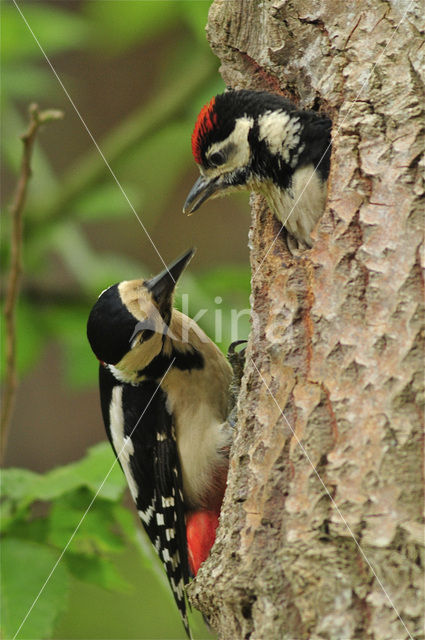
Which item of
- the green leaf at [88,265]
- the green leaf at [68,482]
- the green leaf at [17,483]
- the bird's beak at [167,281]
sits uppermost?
→ the green leaf at [88,265]

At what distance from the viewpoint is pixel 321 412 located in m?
1.59

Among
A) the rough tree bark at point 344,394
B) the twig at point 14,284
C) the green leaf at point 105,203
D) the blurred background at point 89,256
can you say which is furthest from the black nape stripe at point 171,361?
the green leaf at point 105,203

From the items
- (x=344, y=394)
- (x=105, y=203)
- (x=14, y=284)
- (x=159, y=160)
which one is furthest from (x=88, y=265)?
(x=344, y=394)

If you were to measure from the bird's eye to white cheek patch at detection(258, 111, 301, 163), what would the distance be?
0.14 meters

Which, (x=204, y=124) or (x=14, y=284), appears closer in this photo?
(x=204, y=124)

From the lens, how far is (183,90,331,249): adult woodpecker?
6.63 feet

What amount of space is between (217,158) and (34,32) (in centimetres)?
123

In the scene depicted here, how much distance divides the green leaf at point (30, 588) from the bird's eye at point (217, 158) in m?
1.17

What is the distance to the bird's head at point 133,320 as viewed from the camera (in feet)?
7.50

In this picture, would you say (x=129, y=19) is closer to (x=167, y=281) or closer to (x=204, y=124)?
(x=204, y=124)

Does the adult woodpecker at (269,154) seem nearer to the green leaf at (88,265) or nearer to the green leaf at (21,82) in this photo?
the green leaf at (88,265)

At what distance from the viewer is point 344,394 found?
155 centimetres

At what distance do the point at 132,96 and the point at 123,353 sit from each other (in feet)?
12.7

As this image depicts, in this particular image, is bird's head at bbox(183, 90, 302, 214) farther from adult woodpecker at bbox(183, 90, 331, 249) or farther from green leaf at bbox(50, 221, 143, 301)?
green leaf at bbox(50, 221, 143, 301)
